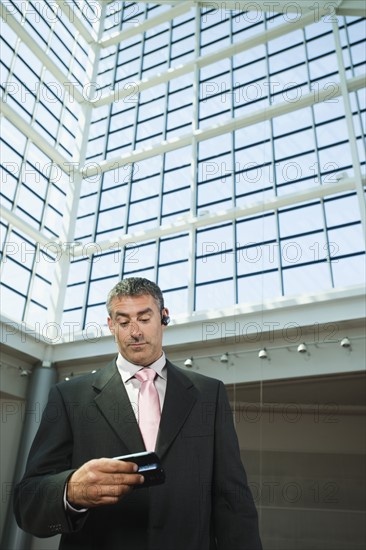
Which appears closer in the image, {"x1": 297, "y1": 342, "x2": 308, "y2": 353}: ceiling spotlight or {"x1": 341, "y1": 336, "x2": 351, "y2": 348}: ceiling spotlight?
{"x1": 341, "y1": 336, "x2": 351, "y2": 348}: ceiling spotlight

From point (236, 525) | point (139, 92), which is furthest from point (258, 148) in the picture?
point (236, 525)

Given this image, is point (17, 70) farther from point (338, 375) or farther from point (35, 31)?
point (338, 375)

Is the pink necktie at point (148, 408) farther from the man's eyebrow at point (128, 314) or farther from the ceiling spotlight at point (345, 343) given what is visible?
the ceiling spotlight at point (345, 343)

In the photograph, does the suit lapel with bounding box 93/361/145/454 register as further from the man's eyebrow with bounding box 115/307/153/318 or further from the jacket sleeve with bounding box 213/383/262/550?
the jacket sleeve with bounding box 213/383/262/550

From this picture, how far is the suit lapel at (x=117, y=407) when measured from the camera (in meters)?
1.92

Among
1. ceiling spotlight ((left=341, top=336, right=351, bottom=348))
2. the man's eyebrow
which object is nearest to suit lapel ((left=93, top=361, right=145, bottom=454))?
the man's eyebrow

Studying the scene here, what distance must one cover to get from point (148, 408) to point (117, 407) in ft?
0.40

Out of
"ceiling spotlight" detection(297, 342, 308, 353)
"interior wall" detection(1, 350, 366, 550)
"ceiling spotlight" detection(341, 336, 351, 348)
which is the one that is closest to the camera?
"ceiling spotlight" detection(341, 336, 351, 348)

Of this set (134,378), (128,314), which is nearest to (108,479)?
(134,378)

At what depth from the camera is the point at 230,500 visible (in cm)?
198

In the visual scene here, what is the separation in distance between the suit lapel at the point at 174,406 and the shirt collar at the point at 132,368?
4 cm

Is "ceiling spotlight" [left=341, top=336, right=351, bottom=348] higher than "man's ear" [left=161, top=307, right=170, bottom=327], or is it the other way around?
"ceiling spotlight" [left=341, top=336, right=351, bottom=348]

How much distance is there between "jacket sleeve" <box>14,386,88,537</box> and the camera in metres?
1.72

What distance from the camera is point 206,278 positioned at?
1642 cm
